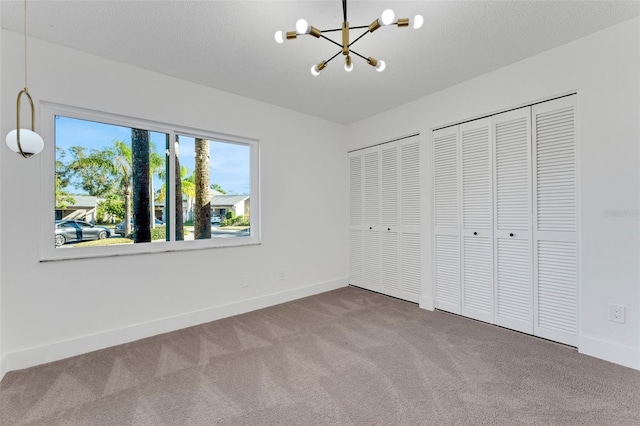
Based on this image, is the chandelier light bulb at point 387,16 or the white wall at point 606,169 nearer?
the chandelier light bulb at point 387,16

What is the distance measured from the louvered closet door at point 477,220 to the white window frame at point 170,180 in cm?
237

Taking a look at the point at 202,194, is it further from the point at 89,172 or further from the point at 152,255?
the point at 89,172

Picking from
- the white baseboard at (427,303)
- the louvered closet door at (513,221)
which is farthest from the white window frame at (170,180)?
the louvered closet door at (513,221)

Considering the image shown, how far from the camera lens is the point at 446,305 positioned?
3.27 m

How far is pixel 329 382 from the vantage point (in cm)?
197

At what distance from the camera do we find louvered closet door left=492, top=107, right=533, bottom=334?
2650 mm

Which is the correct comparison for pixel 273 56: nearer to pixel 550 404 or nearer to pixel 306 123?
pixel 306 123

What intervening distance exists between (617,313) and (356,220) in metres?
2.85

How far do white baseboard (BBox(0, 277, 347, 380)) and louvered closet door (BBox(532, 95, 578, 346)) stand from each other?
2665 millimetres

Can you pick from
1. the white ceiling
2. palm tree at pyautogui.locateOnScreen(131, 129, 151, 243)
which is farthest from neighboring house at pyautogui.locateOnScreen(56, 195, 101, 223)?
the white ceiling

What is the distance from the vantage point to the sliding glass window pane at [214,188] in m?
3.09

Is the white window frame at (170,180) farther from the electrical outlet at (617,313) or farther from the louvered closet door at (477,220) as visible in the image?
the electrical outlet at (617,313)

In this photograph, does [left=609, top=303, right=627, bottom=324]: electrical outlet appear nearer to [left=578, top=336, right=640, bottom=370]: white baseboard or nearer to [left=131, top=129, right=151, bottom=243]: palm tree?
[left=578, top=336, right=640, bottom=370]: white baseboard

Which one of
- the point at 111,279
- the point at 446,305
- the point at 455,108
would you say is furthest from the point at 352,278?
the point at 111,279
